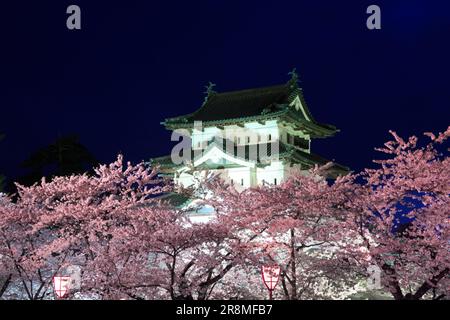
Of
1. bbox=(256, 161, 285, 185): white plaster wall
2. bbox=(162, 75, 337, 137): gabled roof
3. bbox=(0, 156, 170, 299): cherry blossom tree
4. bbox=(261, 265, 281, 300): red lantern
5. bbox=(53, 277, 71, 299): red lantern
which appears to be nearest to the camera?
bbox=(261, 265, 281, 300): red lantern

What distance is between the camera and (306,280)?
54.1 ft

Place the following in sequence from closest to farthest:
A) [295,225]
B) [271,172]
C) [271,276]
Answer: [271,276]
[295,225]
[271,172]

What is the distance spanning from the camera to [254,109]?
3544 cm

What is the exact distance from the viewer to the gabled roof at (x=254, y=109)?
3447cm

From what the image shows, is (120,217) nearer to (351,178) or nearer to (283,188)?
(283,188)

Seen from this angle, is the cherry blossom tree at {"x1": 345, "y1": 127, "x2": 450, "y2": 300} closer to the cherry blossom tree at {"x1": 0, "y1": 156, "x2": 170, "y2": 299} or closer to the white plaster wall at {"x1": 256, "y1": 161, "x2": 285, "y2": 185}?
the cherry blossom tree at {"x1": 0, "y1": 156, "x2": 170, "y2": 299}

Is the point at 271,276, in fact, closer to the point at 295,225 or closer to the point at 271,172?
the point at 295,225

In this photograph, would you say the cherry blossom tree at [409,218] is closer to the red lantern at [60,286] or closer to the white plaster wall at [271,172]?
the red lantern at [60,286]

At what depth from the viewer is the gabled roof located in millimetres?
34469

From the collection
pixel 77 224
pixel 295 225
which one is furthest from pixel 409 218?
pixel 77 224

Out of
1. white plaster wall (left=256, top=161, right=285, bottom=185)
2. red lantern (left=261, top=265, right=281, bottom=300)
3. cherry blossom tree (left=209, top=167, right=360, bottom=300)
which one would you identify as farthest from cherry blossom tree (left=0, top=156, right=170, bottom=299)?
white plaster wall (left=256, top=161, right=285, bottom=185)
